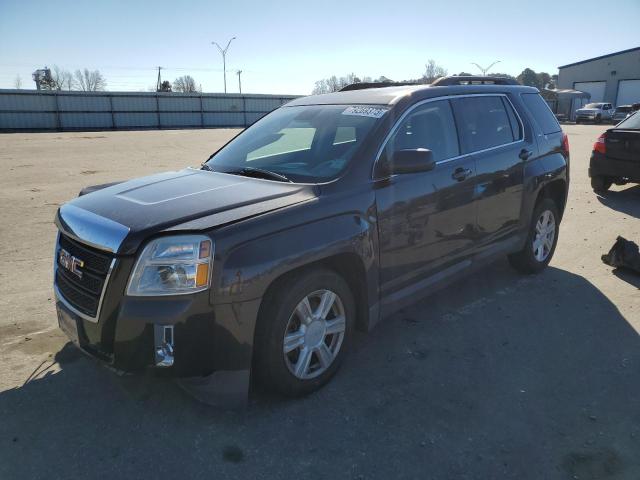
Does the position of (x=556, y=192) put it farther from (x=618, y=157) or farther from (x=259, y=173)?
(x=618, y=157)

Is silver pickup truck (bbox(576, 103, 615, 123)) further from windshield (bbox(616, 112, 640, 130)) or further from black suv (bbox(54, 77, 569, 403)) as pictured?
black suv (bbox(54, 77, 569, 403))

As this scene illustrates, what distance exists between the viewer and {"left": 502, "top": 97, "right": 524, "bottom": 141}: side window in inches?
190

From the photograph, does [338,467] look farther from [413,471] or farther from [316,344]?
[316,344]

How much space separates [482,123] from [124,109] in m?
41.6

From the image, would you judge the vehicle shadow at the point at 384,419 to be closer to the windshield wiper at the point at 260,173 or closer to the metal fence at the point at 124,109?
the windshield wiper at the point at 260,173

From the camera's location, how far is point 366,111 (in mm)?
3695

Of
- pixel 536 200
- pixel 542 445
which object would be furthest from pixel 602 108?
pixel 542 445

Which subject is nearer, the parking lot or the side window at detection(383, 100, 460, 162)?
the parking lot

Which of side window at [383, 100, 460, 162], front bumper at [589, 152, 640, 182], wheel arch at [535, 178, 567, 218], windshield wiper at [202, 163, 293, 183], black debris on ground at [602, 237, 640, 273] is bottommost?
black debris on ground at [602, 237, 640, 273]

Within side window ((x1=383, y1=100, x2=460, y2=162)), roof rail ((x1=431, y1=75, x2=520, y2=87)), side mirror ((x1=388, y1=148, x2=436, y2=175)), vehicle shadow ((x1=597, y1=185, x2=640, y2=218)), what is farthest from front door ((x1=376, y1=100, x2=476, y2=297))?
vehicle shadow ((x1=597, y1=185, x2=640, y2=218))

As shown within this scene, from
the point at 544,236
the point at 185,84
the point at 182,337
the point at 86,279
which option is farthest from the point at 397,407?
the point at 185,84

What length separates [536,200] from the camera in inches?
201

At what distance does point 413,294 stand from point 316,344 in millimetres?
944

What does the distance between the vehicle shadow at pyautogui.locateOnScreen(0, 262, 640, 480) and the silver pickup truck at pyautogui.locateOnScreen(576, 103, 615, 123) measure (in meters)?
44.3
